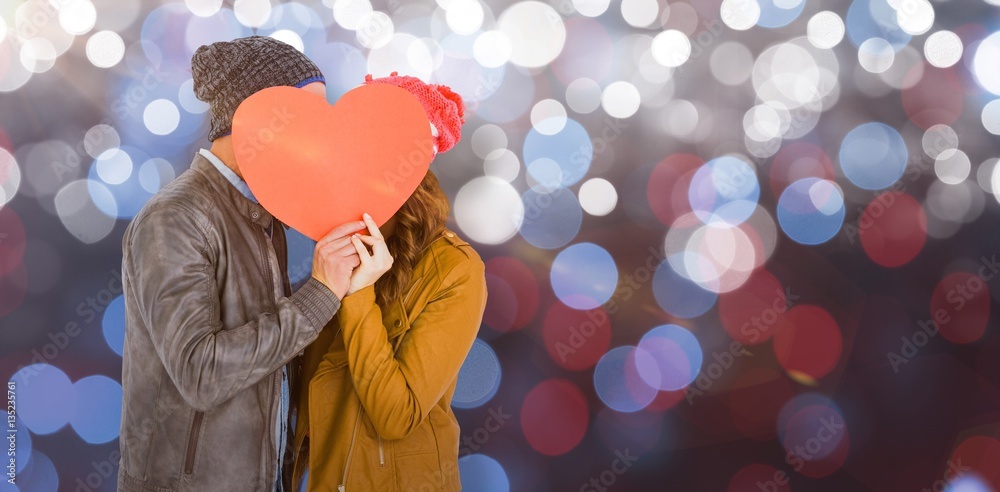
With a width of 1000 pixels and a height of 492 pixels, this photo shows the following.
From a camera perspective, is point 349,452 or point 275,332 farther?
point 349,452

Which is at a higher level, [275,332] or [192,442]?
[275,332]

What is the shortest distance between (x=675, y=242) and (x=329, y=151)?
4.47 feet

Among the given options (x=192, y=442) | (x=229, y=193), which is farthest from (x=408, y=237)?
(x=192, y=442)

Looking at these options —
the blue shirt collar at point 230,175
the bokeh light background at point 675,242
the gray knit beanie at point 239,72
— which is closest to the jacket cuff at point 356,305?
the blue shirt collar at point 230,175

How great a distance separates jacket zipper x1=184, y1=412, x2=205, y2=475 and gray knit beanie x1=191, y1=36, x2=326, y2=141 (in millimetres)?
448

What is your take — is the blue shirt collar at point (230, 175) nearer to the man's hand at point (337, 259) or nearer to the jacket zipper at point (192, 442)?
the man's hand at point (337, 259)

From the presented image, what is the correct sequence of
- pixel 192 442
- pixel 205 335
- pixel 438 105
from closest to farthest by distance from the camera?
pixel 205 335
pixel 192 442
pixel 438 105

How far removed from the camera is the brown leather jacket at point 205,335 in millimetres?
937

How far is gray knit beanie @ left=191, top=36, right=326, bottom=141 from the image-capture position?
1.05 meters

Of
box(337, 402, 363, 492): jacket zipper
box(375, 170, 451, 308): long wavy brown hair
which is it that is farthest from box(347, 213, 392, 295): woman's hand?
box(337, 402, 363, 492): jacket zipper

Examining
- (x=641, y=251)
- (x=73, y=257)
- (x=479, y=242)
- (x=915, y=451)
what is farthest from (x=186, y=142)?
(x=915, y=451)

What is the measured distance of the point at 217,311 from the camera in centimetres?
99

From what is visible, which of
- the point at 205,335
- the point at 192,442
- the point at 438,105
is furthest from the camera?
the point at 438,105

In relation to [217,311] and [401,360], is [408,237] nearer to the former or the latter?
[401,360]
